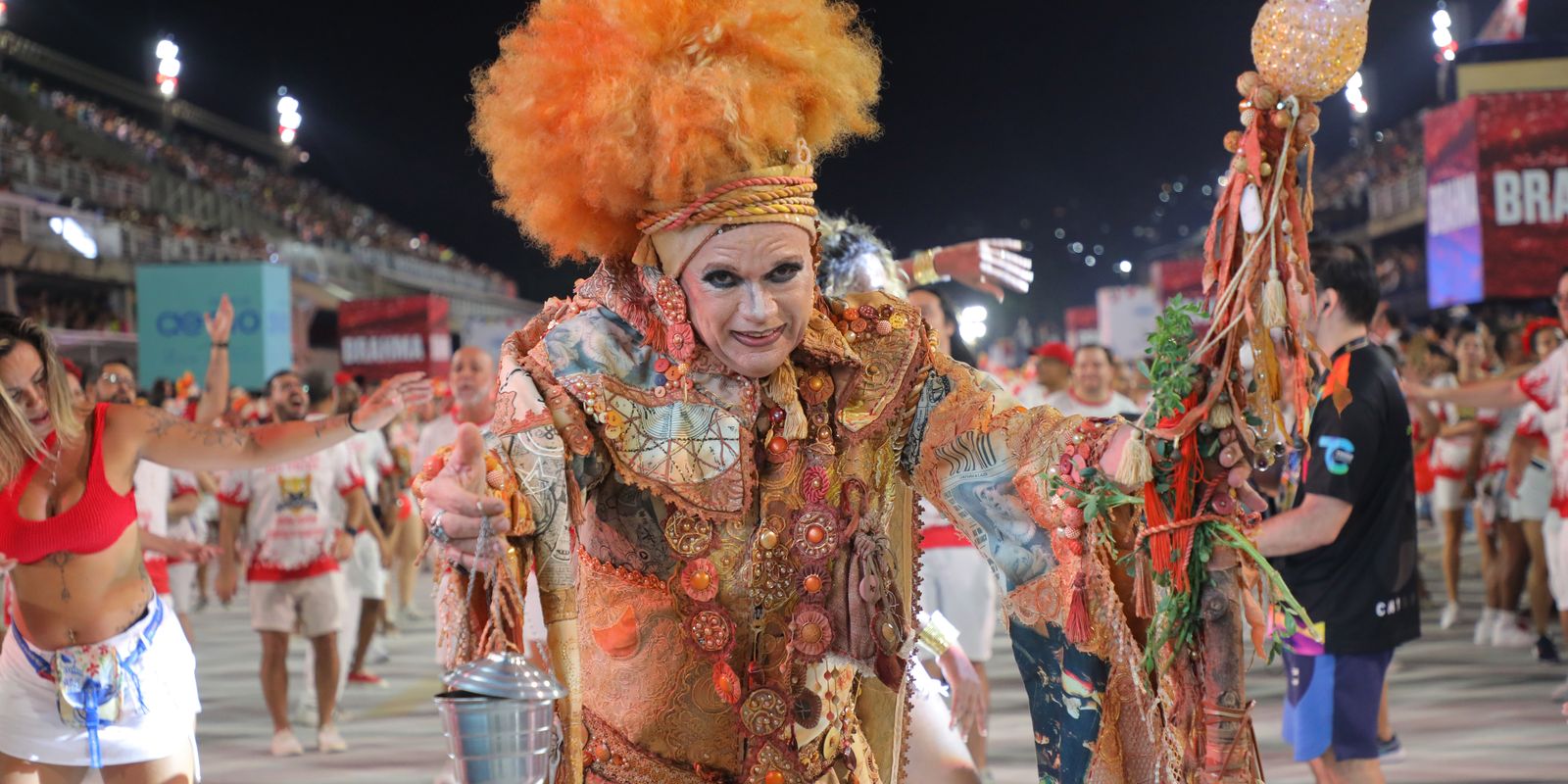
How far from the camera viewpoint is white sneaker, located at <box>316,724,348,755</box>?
28.1 ft

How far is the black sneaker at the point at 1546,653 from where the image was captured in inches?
377

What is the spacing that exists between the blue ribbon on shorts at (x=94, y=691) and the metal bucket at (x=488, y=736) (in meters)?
3.36

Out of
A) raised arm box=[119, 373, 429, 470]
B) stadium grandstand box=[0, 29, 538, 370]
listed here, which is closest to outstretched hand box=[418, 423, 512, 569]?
raised arm box=[119, 373, 429, 470]

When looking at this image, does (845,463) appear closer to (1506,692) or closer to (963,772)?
(963,772)

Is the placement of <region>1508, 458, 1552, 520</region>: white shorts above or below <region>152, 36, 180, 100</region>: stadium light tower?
below

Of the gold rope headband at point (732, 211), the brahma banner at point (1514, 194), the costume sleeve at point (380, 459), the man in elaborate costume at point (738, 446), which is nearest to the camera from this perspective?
the man in elaborate costume at point (738, 446)

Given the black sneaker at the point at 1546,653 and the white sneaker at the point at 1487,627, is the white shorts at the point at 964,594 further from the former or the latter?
the white sneaker at the point at 1487,627

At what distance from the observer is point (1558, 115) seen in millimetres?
15820

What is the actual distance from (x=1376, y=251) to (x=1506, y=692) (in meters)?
27.0

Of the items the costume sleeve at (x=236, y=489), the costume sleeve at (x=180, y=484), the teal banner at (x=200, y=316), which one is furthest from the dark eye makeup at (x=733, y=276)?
the teal banner at (x=200, y=316)

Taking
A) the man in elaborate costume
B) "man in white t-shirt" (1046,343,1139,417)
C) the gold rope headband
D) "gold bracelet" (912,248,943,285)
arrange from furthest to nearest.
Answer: "man in white t-shirt" (1046,343,1139,417), "gold bracelet" (912,248,943,285), the gold rope headband, the man in elaborate costume

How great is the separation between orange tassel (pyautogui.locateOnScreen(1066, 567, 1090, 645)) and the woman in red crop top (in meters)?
3.40

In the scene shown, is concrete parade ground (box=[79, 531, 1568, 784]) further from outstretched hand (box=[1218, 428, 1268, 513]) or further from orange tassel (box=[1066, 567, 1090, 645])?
outstretched hand (box=[1218, 428, 1268, 513])

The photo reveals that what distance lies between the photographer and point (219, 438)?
507 cm
